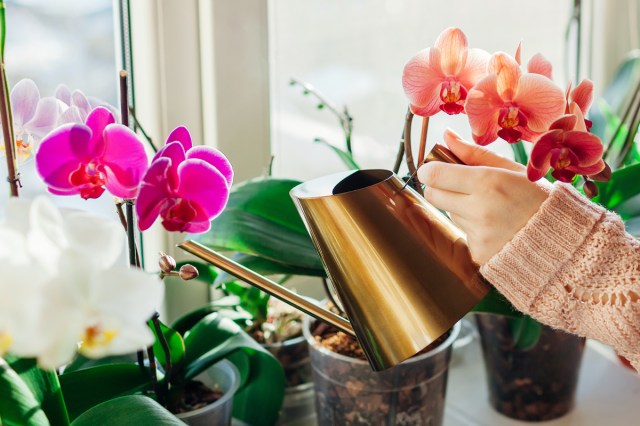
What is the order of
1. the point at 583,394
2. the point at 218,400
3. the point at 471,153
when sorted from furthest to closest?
the point at 583,394, the point at 218,400, the point at 471,153

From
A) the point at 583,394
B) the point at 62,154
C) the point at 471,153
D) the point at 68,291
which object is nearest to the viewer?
the point at 68,291

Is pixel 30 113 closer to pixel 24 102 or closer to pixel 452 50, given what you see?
pixel 24 102

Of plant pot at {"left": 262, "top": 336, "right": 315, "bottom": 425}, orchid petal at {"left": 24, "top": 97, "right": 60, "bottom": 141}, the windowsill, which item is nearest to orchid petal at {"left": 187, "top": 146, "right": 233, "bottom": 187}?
orchid petal at {"left": 24, "top": 97, "right": 60, "bottom": 141}

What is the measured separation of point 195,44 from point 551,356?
1.86ft

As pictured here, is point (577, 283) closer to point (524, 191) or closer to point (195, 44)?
point (524, 191)

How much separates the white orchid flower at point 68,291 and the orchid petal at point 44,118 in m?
0.21

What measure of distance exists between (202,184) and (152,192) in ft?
0.10

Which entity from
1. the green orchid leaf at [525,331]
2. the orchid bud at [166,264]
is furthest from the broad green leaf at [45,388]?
the green orchid leaf at [525,331]

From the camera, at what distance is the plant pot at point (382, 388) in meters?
0.67

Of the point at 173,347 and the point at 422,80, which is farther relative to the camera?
the point at 173,347

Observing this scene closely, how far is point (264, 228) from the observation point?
2.33ft

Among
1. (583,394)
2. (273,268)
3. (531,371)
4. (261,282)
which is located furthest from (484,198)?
(583,394)

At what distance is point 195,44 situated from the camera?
82cm

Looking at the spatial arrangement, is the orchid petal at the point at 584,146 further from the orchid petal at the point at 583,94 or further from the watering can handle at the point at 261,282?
the watering can handle at the point at 261,282
